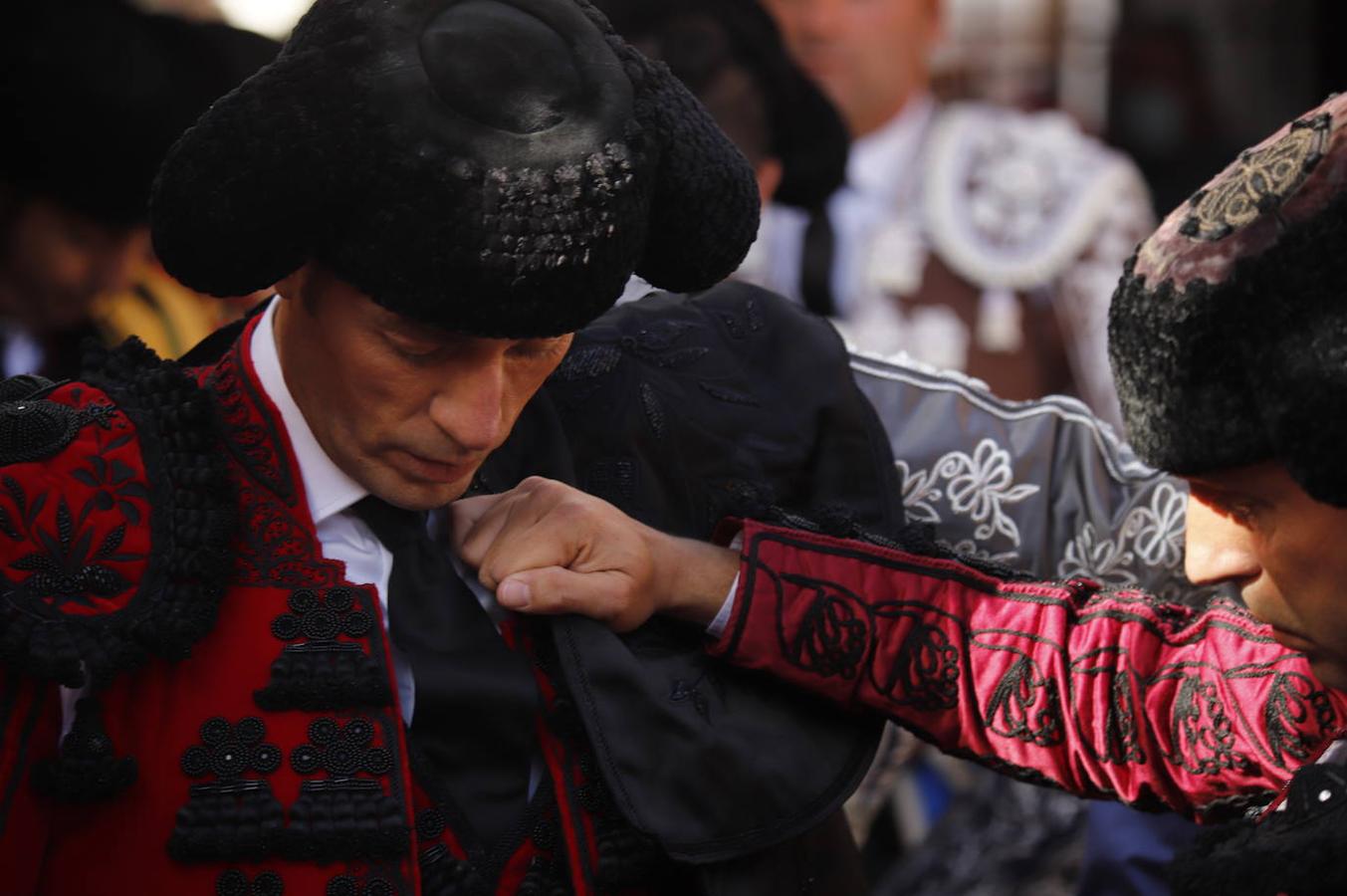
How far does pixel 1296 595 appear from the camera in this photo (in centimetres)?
190

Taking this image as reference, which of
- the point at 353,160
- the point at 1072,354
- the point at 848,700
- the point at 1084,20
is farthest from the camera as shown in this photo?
the point at 1084,20

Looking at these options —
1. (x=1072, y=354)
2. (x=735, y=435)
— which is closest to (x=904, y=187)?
(x=1072, y=354)

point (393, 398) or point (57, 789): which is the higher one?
point (393, 398)

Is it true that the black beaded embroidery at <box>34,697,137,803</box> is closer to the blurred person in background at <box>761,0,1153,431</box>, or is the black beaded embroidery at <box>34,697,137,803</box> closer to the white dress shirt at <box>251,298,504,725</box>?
the white dress shirt at <box>251,298,504,725</box>

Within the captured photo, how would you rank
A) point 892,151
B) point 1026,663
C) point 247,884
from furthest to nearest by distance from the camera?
point 892,151 → point 1026,663 → point 247,884

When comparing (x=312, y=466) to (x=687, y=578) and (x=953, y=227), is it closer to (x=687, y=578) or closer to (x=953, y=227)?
(x=687, y=578)

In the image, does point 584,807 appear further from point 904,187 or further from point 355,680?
point 904,187

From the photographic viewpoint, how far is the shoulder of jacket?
1.81m

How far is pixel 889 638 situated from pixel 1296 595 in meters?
0.51

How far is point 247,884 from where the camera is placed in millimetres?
1870

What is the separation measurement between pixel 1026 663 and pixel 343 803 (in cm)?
81

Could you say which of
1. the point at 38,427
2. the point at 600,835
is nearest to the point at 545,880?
the point at 600,835

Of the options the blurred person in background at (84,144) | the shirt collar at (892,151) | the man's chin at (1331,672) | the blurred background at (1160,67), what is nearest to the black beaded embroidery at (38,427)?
the man's chin at (1331,672)

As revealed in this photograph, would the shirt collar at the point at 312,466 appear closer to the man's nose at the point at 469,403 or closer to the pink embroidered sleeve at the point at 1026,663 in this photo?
the man's nose at the point at 469,403
